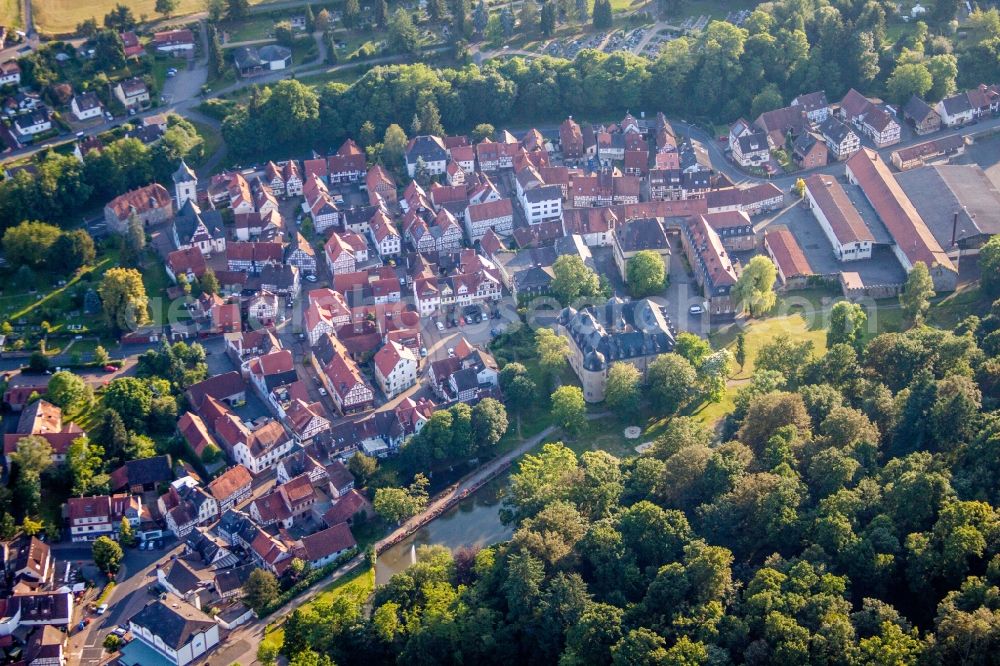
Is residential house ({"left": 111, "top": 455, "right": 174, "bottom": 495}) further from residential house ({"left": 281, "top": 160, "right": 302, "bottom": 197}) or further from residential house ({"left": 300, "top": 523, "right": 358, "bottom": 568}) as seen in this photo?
residential house ({"left": 281, "top": 160, "right": 302, "bottom": 197})

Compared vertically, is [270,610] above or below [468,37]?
below

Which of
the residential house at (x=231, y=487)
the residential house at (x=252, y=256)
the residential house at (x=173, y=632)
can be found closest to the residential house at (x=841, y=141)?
the residential house at (x=252, y=256)

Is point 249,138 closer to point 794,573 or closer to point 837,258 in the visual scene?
point 837,258

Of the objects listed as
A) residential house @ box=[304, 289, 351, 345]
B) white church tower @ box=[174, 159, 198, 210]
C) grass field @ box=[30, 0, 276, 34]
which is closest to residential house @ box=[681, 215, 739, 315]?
residential house @ box=[304, 289, 351, 345]

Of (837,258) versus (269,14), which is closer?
(837,258)

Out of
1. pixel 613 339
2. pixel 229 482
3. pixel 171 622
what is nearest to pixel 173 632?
pixel 171 622

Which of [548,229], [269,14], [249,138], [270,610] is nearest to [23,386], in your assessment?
[270,610]
